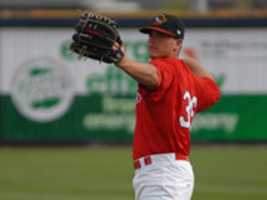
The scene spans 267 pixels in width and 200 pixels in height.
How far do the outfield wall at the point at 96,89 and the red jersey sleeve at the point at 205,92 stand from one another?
40.9 ft

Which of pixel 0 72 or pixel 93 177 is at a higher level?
pixel 0 72

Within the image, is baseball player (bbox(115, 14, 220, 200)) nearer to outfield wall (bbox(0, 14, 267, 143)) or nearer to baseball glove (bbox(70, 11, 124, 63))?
baseball glove (bbox(70, 11, 124, 63))

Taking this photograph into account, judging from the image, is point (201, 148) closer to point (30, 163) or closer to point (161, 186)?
point (30, 163)

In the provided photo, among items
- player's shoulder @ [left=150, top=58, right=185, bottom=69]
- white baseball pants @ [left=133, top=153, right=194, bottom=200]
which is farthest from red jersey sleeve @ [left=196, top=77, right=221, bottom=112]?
white baseball pants @ [left=133, top=153, right=194, bottom=200]

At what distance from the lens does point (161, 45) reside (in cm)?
683

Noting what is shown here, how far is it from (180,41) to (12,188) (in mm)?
7370

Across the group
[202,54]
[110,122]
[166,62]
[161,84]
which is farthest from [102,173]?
[161,84]

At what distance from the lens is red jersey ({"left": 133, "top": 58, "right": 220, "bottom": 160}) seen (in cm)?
657

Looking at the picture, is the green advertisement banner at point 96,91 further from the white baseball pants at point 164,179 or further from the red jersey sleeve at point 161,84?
the red jersey sleeve at point 161,84

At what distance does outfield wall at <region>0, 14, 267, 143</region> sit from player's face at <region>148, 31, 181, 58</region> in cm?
1315

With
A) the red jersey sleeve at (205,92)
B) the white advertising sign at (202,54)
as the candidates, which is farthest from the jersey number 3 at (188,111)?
the white advertising sign at (202,54)

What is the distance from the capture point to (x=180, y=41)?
6.91 m

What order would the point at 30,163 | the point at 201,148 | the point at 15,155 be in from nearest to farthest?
the point at 30,163 < the point at 15,155 < the point at 201,148

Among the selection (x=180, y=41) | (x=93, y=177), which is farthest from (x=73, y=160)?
(x=180, y=41)
